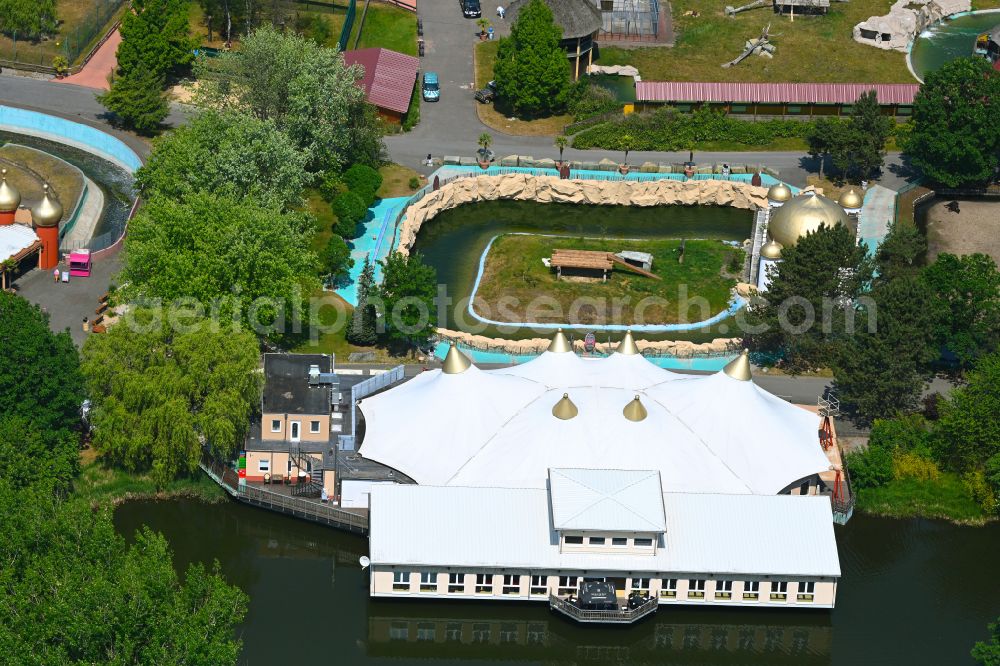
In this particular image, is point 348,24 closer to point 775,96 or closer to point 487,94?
point 487,94

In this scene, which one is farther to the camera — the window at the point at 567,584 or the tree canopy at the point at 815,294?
the tree canopy at the point at 815,294

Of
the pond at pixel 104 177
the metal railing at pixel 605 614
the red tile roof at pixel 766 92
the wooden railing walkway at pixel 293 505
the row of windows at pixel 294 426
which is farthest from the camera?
the red tile roof at pixel 766 92

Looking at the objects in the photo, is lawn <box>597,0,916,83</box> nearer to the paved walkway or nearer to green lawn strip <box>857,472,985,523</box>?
the paved walkway

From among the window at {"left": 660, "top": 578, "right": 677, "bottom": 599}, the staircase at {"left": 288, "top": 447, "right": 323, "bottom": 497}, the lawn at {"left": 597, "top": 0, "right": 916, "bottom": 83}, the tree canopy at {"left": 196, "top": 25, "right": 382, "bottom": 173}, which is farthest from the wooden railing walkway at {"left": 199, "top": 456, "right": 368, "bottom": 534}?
the lawn at {"left": 597, "top": 0, "right": 916, "bottom": 83}

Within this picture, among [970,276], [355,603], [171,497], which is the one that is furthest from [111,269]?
[970,276]

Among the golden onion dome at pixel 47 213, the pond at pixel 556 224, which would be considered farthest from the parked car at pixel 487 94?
the golden onion dome at pixel 47 213

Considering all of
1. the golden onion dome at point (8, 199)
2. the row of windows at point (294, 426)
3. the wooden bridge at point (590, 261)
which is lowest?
the row of windows at point (294, 426)

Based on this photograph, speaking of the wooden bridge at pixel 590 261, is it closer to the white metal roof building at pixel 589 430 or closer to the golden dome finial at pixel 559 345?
the golden dome finial at pixel 559 345
